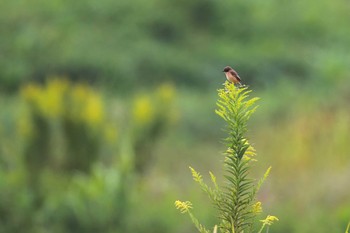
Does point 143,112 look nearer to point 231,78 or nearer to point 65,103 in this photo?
point 65,103

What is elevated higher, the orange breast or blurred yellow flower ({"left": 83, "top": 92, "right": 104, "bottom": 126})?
blurred yellow flower ({"left": 83, "top": 92, "right": 104, "bottom": 126})

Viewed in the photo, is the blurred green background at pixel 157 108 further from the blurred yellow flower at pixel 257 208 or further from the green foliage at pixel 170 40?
the blurred yellow flower at pixel 257 208

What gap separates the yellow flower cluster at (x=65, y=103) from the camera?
12.9 meters

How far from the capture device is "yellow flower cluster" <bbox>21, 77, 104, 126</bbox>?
1285 cm

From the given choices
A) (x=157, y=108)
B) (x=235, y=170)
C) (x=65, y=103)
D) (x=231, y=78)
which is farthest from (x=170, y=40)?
(x=235, y=170)

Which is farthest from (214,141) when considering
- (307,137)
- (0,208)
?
(0,208)

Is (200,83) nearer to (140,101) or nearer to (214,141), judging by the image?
(214,141)

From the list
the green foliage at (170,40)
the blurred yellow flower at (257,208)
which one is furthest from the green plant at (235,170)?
the green foliage at (170,40)

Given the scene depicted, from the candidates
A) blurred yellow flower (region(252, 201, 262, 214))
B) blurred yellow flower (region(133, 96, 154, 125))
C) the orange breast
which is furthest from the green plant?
blurred yellow flower (region(133, 96, 154, 125))

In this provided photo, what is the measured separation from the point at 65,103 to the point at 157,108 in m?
1.33

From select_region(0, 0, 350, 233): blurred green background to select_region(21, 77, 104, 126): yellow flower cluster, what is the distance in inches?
0.7

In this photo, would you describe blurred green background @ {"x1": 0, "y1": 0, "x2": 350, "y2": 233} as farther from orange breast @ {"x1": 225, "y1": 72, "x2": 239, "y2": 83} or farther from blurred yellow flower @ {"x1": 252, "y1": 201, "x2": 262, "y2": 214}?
blurred yellow flower @ {"x1": 252, "y1": 201, "x2": 262, "y2": 214}

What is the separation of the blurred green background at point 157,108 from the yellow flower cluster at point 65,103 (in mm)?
17

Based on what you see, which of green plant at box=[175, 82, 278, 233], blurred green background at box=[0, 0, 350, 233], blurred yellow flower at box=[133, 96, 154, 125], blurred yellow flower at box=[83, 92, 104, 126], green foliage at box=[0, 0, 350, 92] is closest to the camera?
green plant at box=[175, 82, 278, 233]
